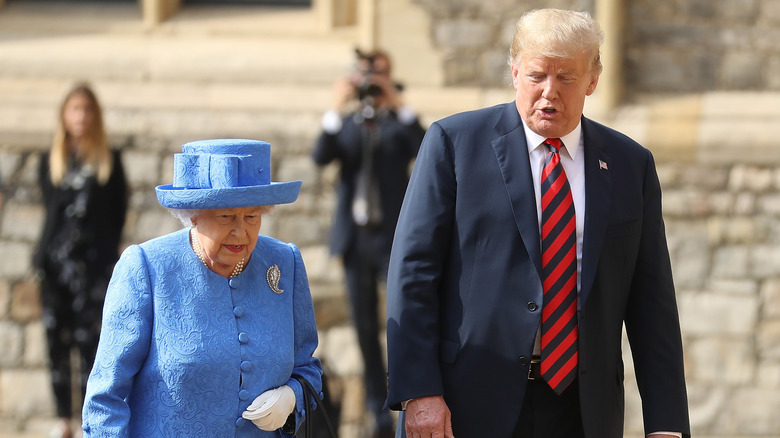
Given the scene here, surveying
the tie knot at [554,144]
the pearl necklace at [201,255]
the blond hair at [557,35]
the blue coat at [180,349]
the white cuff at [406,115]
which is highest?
the blond hair at [557,35]

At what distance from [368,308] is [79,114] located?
177 centimetres

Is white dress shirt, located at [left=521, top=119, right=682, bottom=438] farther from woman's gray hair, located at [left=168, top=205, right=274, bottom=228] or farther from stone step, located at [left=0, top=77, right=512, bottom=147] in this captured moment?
stone step, located at [left=0, top=77, right=512, bottom=147]

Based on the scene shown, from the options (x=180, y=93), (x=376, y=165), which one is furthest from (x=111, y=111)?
(x=376, y=165)

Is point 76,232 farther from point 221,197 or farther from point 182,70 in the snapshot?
point 221,197

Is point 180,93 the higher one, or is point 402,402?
point 180,93

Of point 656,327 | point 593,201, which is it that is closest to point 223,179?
point 593,201

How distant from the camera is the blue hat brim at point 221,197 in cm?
280

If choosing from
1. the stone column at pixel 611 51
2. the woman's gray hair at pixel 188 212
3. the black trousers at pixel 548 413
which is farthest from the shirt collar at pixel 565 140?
the stone column at pixel 611 51

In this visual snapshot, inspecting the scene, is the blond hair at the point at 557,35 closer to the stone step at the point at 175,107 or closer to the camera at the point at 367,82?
the camera at the point at 367,82

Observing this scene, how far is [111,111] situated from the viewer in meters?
7.27

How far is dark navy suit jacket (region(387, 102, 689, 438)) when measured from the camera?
3.01m

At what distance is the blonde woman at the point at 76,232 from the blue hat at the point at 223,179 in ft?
10.5

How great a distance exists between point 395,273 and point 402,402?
1.07 ft

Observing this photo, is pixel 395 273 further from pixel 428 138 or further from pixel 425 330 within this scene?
pixel 428 138
